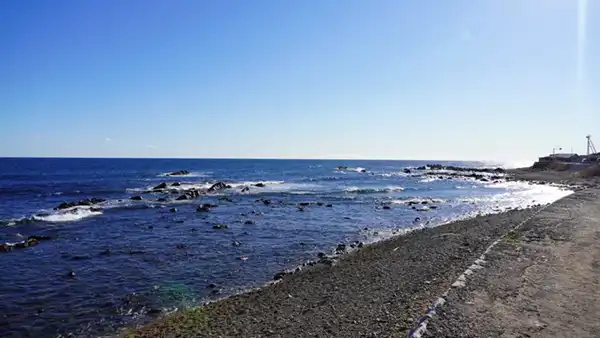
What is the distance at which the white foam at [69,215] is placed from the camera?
28.6m

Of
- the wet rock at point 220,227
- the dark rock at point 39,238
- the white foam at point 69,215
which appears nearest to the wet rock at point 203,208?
the white foam at point 69,215

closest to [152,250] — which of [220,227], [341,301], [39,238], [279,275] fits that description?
[220,227]

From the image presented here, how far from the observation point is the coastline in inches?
344

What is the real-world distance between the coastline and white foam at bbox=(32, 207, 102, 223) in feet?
72.0

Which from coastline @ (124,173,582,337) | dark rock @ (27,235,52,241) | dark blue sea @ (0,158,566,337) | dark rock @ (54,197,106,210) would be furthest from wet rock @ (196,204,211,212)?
coastline @ (124,173,582,337)

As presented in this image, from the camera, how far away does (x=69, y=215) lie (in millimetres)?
30484

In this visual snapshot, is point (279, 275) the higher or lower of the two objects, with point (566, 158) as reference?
lower

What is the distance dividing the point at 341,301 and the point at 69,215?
89.5 ft

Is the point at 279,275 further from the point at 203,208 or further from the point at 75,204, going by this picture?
the point at 75,204

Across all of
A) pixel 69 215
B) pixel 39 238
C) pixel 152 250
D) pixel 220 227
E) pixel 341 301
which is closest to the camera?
pixel 341 301

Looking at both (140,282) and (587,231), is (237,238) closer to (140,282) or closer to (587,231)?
(140,282)

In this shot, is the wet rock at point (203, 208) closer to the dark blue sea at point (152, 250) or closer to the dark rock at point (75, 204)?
the dark blue sea at point (152, 250)

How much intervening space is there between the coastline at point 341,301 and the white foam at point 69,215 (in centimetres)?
2193

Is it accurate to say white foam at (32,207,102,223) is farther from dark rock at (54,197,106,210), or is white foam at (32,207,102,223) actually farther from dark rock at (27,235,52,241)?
dark rock at (27,235,52,241)
